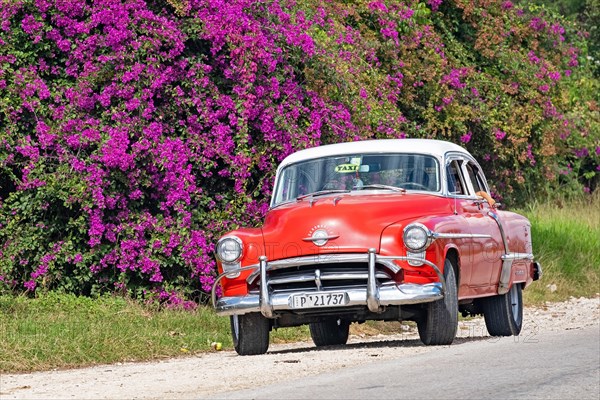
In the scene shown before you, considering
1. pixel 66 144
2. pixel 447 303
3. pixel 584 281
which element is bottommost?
pixel 584 281

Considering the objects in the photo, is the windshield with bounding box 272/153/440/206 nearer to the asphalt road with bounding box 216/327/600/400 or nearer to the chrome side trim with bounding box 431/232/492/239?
the chrome side trim with bounding box 431/232/492/239

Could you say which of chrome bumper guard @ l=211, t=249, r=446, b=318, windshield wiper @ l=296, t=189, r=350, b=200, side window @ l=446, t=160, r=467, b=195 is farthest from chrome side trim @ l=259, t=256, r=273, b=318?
side window @ l=446, t=160, r=467, b=195

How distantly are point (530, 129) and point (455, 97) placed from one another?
2.01 metres

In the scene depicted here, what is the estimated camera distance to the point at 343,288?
10594 millimetres

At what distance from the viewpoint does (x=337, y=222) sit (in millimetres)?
10852

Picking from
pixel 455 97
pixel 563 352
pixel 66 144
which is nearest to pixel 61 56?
pixel 66 144

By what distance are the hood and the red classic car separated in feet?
0.04

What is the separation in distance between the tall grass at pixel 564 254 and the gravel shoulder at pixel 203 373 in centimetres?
694

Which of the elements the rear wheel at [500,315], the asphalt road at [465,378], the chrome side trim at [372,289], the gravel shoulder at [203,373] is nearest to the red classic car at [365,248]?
the chrome side trim at [372,289]

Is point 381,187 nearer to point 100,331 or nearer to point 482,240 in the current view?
point 482,240

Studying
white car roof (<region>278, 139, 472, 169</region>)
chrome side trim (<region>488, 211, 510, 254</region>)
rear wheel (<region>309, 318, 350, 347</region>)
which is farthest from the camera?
rear wheel (<region>309, 318, 350, 347</region>)

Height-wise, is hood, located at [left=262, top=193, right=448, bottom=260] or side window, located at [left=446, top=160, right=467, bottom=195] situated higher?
side window, located at [left=446, top=160, right=467, bottom=195]

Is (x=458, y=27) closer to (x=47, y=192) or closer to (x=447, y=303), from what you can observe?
(x=47, y=192)

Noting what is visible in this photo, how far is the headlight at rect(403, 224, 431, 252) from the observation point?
1057 cm
